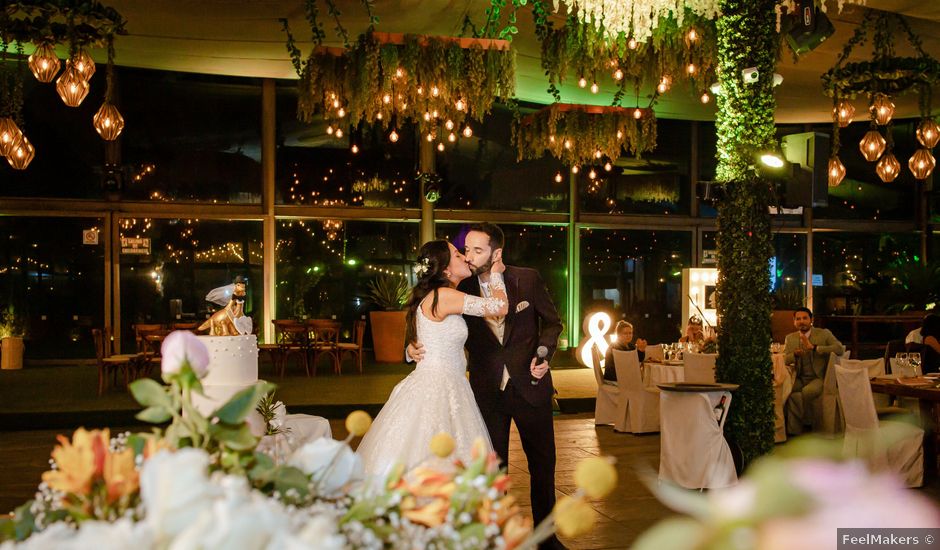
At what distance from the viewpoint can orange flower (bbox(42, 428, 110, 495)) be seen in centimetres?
105

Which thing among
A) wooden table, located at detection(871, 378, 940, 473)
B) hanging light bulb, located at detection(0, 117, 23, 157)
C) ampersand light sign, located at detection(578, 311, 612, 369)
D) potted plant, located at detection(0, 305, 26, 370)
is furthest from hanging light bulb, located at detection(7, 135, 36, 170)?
wooden table, located at detection(871, 378, 940, 473)

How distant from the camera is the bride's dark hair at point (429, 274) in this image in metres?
4.77

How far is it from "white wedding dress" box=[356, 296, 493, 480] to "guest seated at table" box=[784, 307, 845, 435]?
208 inches

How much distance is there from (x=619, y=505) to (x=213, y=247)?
10.1 m

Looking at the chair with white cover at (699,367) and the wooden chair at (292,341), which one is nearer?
the chair with white cover at (699,367)

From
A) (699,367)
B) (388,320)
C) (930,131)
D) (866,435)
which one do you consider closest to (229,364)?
(866,435)

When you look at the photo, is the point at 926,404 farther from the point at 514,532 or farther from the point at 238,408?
the point at 238,408

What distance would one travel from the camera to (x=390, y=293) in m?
14.7

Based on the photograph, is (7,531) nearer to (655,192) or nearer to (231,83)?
(231,83)

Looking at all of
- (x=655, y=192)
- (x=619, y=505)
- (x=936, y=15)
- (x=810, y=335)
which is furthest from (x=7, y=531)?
(x=655, y=192)

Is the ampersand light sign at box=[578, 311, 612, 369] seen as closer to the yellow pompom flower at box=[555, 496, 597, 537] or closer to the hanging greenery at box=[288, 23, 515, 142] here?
the hanging greenery at box=[288, 23, 515, 142]

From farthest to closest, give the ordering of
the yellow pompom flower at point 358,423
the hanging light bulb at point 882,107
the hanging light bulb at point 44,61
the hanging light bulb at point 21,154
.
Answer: the hanging light bulb at point 882,107
the hanging light bulb at point 21,154
the hanging light bulb at point 44,61
the yellow pompom flower at point 358,423

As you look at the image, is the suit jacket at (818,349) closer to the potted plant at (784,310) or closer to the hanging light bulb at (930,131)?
the hanging light bulb at (930,131)

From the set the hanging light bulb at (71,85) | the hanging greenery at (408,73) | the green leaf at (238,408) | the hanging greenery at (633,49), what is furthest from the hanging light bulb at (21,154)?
the green leaf at (238,408)
